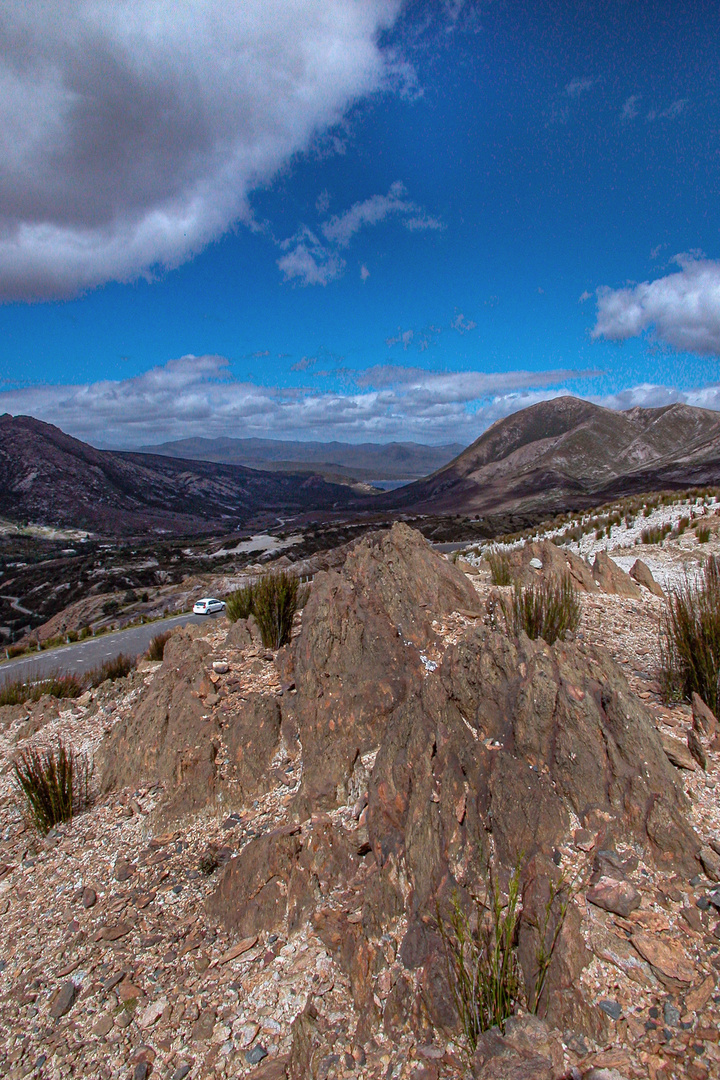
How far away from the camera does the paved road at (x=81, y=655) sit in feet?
48.4

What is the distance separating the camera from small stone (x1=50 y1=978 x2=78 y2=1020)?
3450 mm

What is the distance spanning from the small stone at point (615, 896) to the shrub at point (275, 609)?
199 inches

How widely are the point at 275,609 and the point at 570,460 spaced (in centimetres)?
10719

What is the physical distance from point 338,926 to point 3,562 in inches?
3054

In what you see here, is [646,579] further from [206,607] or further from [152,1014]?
[206,607]

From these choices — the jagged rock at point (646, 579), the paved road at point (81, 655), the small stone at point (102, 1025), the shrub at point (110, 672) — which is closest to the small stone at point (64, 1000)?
the small stone at point (102, 1025)

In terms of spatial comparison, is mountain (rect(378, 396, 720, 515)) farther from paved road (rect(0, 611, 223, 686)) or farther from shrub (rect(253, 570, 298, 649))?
shrub (rect(253, 570, 298, 649))

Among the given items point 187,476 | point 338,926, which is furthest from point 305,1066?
point 187,476

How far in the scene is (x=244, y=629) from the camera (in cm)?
774

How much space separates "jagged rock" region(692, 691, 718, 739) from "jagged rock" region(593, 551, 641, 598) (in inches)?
214

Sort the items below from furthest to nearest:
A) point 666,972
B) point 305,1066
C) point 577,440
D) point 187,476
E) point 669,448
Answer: point 187,476
point 577,440
point 669,448
point 305,1066
point 666,972

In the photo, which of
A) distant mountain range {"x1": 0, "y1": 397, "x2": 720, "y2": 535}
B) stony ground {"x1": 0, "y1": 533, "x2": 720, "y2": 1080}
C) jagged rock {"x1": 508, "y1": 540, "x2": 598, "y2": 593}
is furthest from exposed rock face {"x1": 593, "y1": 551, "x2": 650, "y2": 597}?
distant mountain range {"x1": 0, "y1": 397, "x2": 720, "y2": 535}

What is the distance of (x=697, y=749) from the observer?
3900mm

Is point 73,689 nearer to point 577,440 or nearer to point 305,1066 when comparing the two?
point 305,1066
